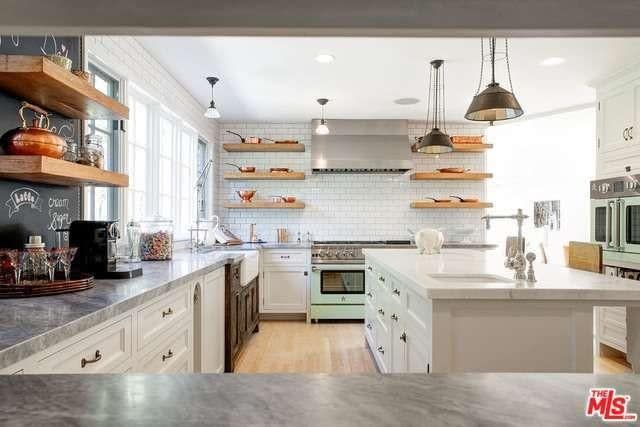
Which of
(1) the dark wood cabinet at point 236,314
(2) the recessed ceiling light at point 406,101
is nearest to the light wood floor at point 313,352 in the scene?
(1) the dark wood cabinet at point 236,314

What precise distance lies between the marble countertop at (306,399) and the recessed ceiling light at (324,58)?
340 centimetres

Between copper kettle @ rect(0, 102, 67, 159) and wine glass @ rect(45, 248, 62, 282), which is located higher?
copper kettle @ rect(0, 102, 67, 159)

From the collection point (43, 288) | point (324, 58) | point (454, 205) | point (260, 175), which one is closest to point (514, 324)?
point (43, 288)

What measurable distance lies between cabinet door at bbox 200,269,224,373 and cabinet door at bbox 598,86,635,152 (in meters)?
3.80

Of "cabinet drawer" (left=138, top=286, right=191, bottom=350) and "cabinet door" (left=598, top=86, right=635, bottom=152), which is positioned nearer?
"cabinet drawer" (left=138, top=286, right=191, bottom=350)

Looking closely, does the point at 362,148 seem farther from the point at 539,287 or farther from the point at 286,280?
the point at 539,287

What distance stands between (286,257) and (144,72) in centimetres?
270

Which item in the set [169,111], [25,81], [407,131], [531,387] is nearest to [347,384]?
[531,387]

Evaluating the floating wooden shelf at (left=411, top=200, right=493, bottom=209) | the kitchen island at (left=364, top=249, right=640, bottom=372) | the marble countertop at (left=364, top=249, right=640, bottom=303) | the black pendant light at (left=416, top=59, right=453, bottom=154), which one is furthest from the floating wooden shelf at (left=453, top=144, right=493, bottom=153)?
the kitchen island at (left=364, top=249, right=640, bottom=372)

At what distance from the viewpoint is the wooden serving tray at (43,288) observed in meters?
1.50

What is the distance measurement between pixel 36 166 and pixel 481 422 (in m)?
1.79

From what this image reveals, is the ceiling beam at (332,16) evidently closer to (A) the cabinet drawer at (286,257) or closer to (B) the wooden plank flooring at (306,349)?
(B) the wooden plank flooring at (306,349)

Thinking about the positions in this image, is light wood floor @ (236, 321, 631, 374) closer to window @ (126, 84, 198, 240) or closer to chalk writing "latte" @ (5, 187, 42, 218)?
window @ (126, 84, 198, 240)

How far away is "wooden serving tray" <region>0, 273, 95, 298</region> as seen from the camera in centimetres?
150
